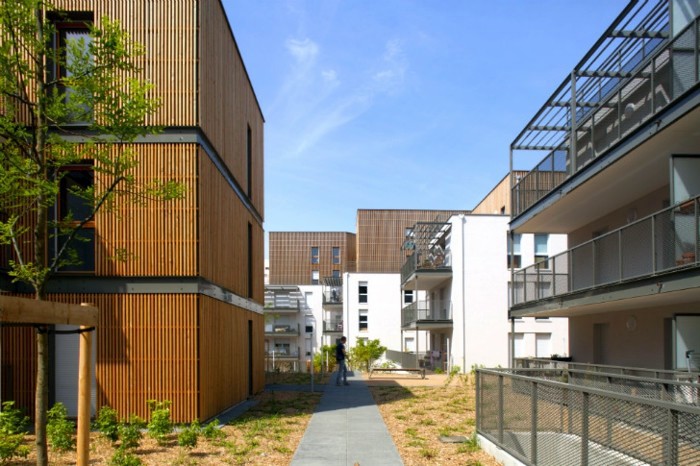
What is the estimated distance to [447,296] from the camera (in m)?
38.3

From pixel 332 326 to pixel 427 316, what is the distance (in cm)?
2177

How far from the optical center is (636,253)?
53.1 ft

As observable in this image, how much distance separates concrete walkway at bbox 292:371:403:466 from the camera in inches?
429

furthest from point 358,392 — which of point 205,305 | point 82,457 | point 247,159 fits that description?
point 82,457

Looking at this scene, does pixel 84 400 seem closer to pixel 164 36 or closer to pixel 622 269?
pixel 164 36

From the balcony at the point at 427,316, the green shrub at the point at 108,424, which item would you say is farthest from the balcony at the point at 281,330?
the green shrub at the point at 108,424

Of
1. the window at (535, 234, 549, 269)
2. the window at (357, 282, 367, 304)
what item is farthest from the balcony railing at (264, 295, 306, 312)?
the window at (535, 234, 549, 269)

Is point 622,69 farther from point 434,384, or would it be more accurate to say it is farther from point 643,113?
point 434,384

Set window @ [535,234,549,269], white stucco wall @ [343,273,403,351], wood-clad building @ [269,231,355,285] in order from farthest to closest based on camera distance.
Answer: wood-clad building @ [269,231,355,285], white stucco wall @ [343,273,403,351], window @ [535,234,549,269]

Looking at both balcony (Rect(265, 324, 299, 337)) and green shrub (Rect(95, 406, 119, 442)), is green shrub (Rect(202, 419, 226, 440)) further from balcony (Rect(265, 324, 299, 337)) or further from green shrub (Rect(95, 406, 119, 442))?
balcony (Rect(265, 324, 299, 337))

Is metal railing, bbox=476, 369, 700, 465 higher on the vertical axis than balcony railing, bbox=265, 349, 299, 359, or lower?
higher

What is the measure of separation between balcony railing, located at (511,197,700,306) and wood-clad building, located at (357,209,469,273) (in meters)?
43.1

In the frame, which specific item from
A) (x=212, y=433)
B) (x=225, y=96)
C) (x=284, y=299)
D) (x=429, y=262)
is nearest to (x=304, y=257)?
(x=284, y=299)

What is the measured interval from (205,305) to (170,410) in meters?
2.17
